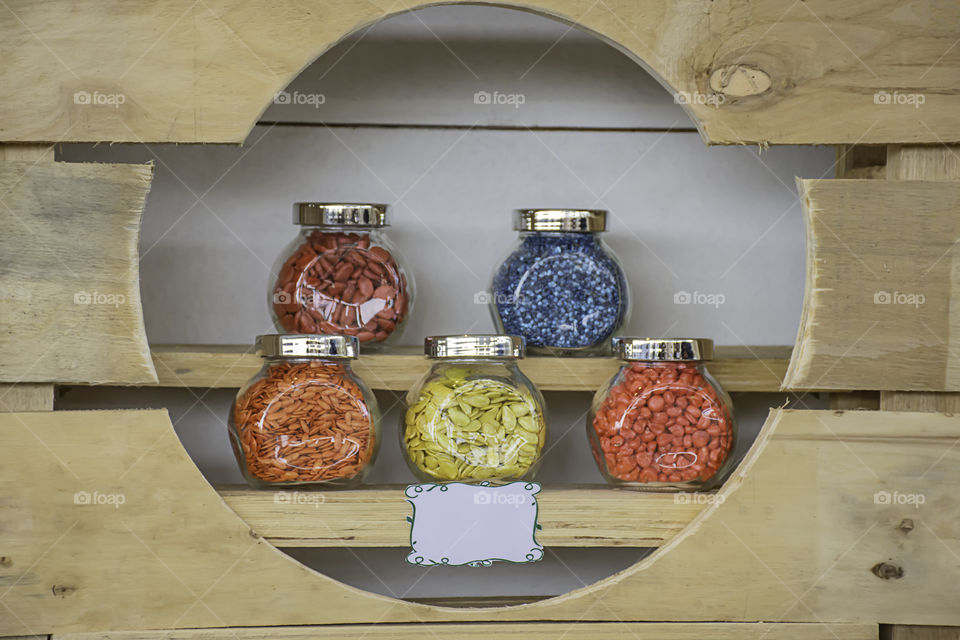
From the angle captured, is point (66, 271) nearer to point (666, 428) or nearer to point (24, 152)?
point (24, 152)

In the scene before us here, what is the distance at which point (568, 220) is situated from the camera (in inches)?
38.1

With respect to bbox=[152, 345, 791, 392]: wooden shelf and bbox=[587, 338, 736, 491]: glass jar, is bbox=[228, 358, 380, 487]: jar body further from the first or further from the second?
bbox=[587, 338, 736, 491]: glass jar

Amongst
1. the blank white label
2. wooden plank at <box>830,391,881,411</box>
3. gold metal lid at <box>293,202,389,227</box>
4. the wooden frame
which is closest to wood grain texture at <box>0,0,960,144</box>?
the wooden frame

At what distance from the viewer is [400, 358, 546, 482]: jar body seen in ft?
2.90

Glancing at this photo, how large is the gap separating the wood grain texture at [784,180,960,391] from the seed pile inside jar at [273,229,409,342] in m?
0.42

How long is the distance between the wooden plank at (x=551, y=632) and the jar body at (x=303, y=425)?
0.14 meters

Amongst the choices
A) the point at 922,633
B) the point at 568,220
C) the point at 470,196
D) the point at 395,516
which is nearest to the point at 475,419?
the point at 395,516

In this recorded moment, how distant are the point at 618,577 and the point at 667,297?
0.39 metres

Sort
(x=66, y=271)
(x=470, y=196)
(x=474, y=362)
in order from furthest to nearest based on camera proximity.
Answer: (x=470, y=196)
(x=474, y=362)
(x=66, y=271)

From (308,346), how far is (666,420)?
35 cm

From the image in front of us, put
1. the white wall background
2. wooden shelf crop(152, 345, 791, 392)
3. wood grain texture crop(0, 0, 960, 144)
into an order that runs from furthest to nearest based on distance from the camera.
→ the white wall background < wooden shelf crop(152, 345, 791, 392) < wood grain texture crop(0, 0, 960, 144)

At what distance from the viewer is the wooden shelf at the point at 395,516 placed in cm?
Result: 87

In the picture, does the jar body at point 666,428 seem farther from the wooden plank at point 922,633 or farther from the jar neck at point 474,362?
the wooden plank at point 922,633

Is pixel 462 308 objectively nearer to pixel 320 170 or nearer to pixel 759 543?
pixel 320 170
